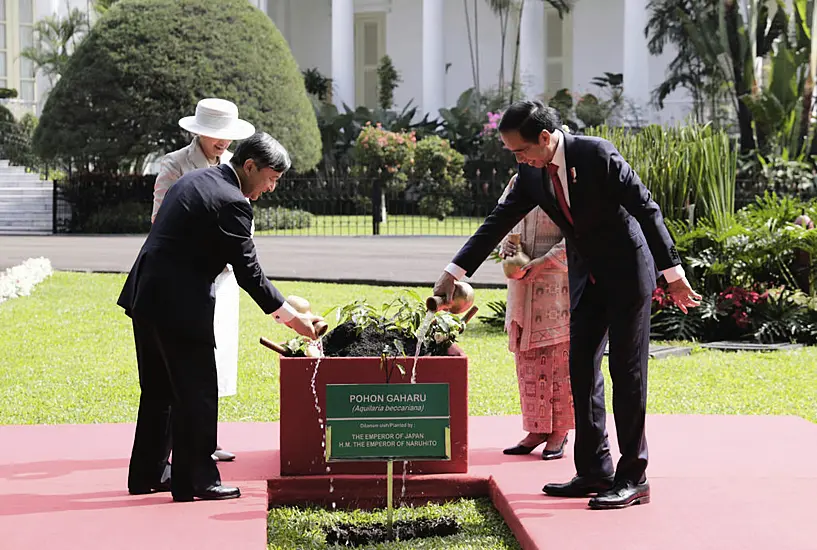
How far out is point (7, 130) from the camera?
36469 millimetres

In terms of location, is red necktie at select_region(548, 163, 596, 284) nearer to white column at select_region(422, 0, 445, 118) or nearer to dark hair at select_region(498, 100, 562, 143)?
dark hair at select_region(498, 100, 562, 143)

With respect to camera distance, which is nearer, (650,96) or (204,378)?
(204,378)

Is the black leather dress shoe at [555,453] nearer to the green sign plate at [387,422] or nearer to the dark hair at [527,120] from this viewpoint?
the green sign plate at [387,422]

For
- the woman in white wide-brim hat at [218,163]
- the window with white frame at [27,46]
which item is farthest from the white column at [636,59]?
the woman in white wide-brim hat at [218,163]

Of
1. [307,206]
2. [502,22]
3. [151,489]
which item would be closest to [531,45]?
[502,22]

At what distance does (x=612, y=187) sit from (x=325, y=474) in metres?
1.74

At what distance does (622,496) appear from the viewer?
4320 mm

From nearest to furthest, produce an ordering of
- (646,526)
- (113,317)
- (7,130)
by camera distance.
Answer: (646,526)
(113,317)
(7,130)

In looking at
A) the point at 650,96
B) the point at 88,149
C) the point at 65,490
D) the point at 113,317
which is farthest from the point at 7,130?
the point at 65,490

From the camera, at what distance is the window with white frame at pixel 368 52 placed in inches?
1623

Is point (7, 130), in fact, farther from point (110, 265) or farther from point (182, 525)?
point (182, 525)

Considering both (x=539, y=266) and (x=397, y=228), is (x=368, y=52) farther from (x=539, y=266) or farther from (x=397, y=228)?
(x=539, y=266)

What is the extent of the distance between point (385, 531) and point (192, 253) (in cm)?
→ 132

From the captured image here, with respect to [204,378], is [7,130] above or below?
above
